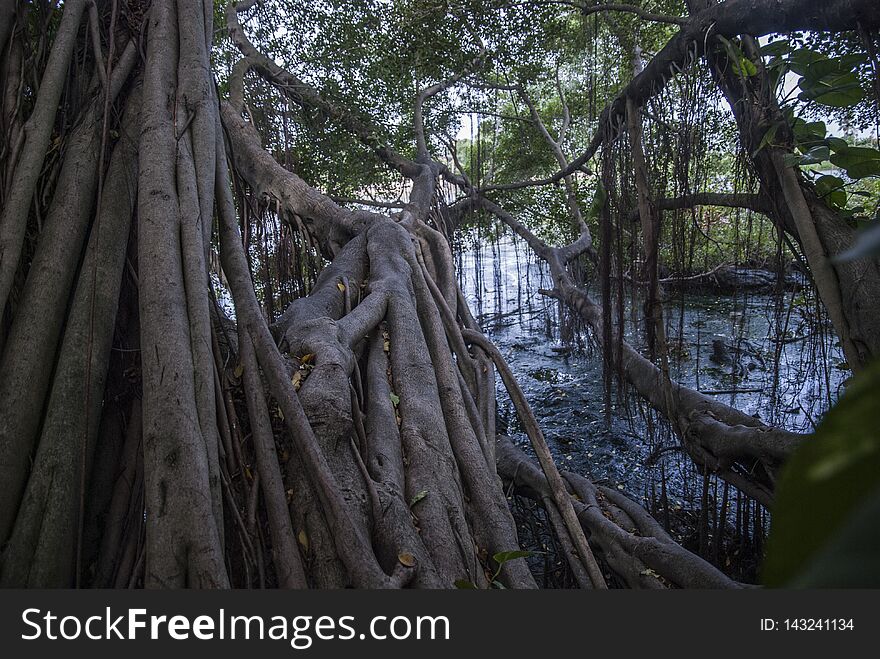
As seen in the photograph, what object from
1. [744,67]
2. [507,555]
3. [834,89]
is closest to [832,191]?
[834,89]

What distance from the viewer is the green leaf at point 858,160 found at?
1.97 metres

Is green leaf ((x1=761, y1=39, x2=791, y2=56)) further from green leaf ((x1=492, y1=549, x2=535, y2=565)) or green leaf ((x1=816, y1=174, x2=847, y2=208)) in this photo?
green leaf ((x1=492, y1=549, x2=535, y2=565))

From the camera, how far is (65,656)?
3.16ft

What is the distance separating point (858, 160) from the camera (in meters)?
1.99

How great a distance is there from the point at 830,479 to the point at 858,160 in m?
2.35

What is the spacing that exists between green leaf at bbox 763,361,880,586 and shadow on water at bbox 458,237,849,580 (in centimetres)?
241

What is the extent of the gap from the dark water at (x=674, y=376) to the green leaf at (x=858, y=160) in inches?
26.0

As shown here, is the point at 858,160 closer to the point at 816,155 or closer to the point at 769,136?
the point at 816,155

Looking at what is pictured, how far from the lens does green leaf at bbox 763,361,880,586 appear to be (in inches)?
8.0

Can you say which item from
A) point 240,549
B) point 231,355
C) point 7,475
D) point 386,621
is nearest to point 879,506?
point 386,621

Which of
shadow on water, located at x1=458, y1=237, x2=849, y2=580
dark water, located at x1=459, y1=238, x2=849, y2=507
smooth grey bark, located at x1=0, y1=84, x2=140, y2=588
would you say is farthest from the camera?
dark water, located at x1=459, y1=238, x2=849, y2=507

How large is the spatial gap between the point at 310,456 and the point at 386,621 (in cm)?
46

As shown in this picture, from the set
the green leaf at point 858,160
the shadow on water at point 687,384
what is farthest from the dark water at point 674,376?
the green leaf at point 858,160

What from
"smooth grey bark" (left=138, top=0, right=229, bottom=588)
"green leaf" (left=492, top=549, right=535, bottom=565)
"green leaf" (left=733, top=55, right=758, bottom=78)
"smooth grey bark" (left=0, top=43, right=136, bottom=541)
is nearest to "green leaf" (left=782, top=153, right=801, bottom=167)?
"green leaf" (left=733, top=55, right=758, bottom=78)
